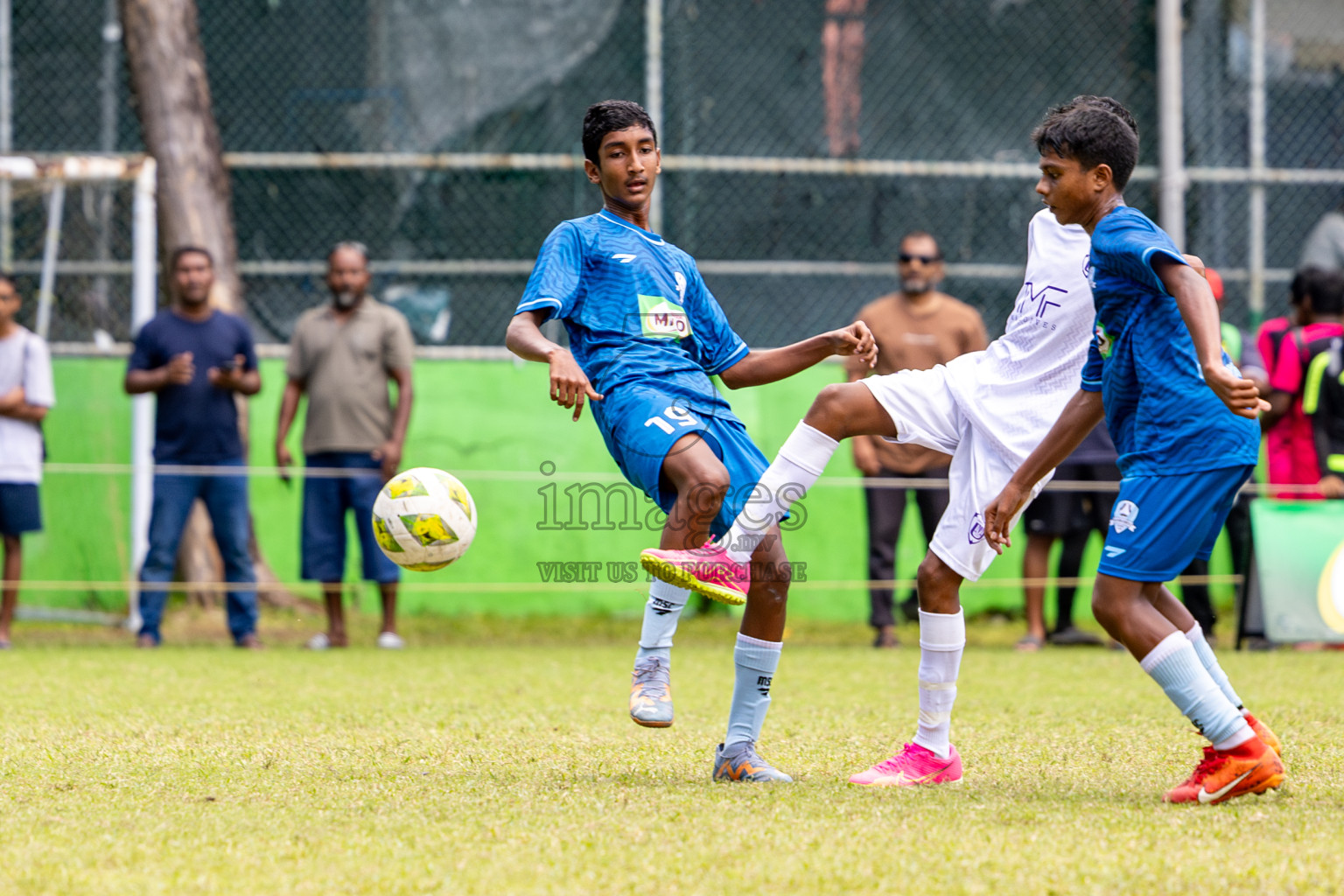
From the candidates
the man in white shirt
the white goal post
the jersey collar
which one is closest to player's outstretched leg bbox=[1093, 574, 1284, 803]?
the jersey collar

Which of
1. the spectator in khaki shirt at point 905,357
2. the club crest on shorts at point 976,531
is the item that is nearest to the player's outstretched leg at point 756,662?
the club crest on shorts at point 976,531

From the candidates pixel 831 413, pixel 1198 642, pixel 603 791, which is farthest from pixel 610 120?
pixel 1198 642

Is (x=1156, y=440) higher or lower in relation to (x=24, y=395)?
lower

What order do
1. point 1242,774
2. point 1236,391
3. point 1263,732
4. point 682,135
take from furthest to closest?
1. point 682,135
2. point 1263,732
3. point 1242,774
4. point 1236,391

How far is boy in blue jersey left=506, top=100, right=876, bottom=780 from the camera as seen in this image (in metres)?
4.00

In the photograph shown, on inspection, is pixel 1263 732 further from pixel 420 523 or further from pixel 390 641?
pixel 390 641

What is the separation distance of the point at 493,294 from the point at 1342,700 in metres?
6.63

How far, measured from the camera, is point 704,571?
148 inches

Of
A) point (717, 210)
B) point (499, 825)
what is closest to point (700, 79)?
point (717, 210)

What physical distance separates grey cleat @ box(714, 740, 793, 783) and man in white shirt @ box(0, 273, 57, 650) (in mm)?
5943

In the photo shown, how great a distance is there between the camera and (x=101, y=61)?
1098cm

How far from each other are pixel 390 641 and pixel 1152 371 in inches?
237

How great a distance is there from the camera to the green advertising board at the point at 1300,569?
27.6ft

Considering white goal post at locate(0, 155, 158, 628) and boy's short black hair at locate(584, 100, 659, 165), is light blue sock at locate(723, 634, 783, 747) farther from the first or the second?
white goal post at locate(0, 155, 158, 628)
